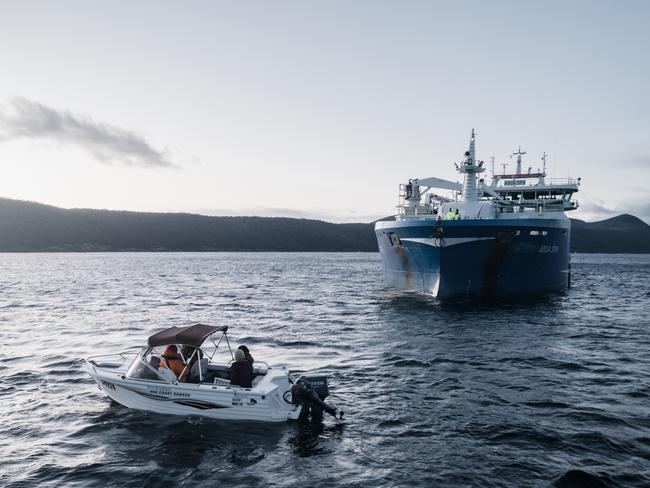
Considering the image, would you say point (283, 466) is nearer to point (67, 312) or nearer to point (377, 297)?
point (67, 312)

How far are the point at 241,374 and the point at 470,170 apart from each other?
33918 millimetres

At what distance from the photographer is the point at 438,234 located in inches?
1355

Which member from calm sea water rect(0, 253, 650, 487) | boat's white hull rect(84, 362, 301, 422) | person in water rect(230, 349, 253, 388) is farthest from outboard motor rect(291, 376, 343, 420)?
person in water rect(230, 349, 253, 388)

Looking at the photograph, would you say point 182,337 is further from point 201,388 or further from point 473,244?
point 473,244

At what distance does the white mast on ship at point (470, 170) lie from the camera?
138 feet

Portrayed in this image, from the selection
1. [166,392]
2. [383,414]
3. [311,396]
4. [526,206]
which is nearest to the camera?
[311,396]

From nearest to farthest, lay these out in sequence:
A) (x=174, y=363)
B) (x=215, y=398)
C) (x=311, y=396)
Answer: (x=311, y=396) → (x=215, y=398) → (x=174, y=363)

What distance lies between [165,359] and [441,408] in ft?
29.5

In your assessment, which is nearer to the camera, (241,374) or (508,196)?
(241,374)

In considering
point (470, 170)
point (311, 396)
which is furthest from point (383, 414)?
point (470, 170)

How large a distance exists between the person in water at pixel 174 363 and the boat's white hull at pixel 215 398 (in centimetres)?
44

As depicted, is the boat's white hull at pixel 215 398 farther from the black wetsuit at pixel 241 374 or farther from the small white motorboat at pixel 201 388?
the black wetsuit at pixel 241 374

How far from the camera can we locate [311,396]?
13.6m

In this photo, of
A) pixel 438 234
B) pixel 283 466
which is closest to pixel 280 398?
pixel 283 466
